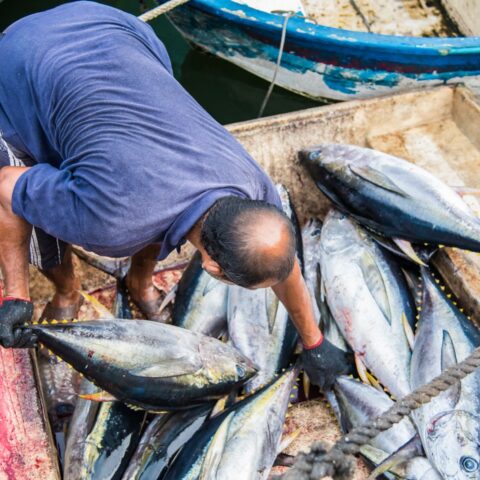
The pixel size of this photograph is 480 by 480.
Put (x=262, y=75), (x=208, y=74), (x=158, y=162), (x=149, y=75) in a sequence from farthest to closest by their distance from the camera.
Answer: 1. (x=208, y=74)
2. (x=262, y=75)
3. (x=149, y=75)
4. (x=158, y=162)

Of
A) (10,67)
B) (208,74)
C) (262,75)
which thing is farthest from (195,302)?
(208,74)

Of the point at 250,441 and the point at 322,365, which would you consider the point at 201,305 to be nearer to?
the point at 322,365

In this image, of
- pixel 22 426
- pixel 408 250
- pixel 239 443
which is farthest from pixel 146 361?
pixel 408 250

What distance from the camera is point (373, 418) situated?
2787 mm

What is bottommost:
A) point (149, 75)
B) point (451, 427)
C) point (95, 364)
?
point (95, 364)

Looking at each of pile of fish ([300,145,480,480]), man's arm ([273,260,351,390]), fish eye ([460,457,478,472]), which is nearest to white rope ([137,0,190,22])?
pile of fish ([300,145,480,480])

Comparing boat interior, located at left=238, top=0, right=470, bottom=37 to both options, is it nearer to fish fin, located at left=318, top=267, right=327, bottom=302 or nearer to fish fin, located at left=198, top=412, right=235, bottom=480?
fish fin, located at left=318, top=267, right=327, bottom=302

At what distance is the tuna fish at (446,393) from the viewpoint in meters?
2.61

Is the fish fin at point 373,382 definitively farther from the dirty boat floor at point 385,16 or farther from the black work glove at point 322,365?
Answer: the dirty boat floor at point 385,16

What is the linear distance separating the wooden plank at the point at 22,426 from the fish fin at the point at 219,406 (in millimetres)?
756

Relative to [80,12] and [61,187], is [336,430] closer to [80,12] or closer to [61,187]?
[61,187]

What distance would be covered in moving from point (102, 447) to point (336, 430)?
1.19 metres

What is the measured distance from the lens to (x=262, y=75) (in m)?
5.94

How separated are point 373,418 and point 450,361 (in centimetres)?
51
